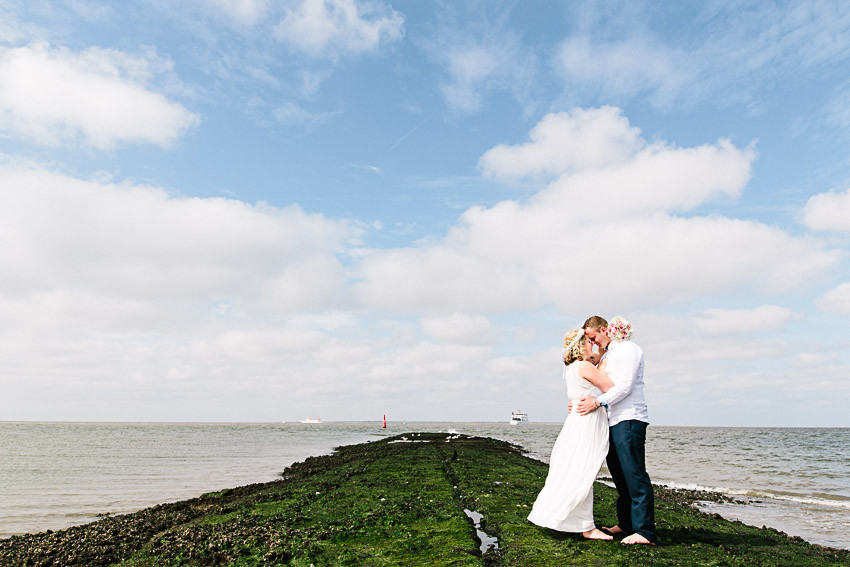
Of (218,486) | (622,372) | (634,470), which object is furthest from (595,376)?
(218,486)

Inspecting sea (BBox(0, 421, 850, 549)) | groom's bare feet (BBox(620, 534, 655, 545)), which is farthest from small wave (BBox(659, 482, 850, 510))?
groom's bare feet (BBox(620, 534, 655, 545))

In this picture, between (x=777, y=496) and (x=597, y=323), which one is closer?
(x=597, y=323)

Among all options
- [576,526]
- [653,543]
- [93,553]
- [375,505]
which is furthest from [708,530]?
[93,553]

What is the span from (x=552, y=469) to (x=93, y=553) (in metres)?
9.01

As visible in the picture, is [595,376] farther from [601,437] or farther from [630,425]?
[601,437]

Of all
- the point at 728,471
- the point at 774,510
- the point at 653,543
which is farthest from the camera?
the point at 728,471

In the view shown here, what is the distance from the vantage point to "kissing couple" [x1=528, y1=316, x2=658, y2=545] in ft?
25.6

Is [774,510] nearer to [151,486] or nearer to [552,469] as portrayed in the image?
[552,469]

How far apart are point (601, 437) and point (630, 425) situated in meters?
0.56

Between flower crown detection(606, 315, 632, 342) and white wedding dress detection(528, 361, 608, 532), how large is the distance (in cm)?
70

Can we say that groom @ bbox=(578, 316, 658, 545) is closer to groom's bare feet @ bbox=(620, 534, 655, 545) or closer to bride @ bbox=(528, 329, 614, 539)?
groom's bare feet @ bbox=(620, 534, 655, 545)

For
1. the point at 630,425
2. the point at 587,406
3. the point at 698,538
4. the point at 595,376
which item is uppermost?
the point at 595,376

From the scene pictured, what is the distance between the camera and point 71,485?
2420cm

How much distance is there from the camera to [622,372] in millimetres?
7773
